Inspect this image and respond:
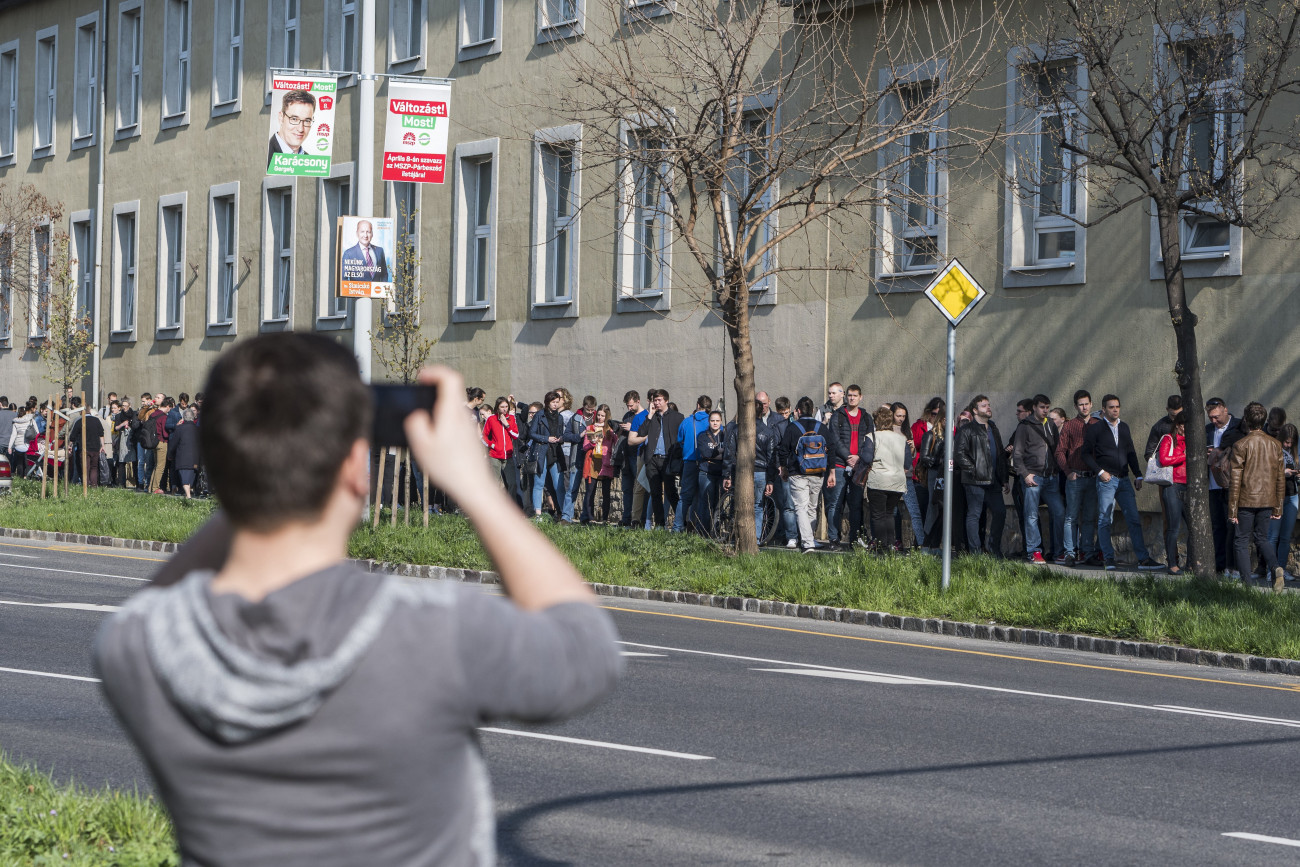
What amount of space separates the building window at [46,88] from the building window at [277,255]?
9620mm

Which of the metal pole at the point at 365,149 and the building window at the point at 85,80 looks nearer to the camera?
the metal pole at the point at 365,149

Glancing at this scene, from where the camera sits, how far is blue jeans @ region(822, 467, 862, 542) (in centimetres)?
2119

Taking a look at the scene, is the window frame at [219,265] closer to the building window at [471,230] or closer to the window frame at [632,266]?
the building window at [471,230]

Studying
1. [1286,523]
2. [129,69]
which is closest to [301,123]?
[1286,523]

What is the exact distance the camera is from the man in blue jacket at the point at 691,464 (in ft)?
74.1

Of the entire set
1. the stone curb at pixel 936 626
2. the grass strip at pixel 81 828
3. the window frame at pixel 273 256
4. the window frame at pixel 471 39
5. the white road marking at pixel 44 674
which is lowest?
the stone curb at pixel 936 626

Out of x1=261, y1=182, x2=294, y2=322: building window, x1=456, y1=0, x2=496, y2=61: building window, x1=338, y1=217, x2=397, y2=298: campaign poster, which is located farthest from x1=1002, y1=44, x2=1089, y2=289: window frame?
x1=261, y1=182, x2=294, y2=322: building window

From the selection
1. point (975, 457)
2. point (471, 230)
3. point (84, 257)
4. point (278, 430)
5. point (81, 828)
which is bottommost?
point (81, 828)

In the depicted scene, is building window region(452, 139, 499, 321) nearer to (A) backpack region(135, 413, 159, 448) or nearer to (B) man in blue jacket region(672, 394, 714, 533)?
(A) backpack region(135, 413, 159, 448)

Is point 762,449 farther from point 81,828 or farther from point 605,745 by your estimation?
point 81,828

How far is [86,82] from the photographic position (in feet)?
132

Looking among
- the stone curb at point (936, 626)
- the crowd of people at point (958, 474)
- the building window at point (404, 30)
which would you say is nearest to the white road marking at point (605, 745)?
the stone curb at point (936, 626)

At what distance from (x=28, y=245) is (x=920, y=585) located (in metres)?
30.0

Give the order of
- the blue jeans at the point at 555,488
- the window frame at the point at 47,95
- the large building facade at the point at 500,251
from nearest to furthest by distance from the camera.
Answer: the large building facade at the point at 500,251, the blue jeans at the point at 555,488, the window frame at the point at 47,95
